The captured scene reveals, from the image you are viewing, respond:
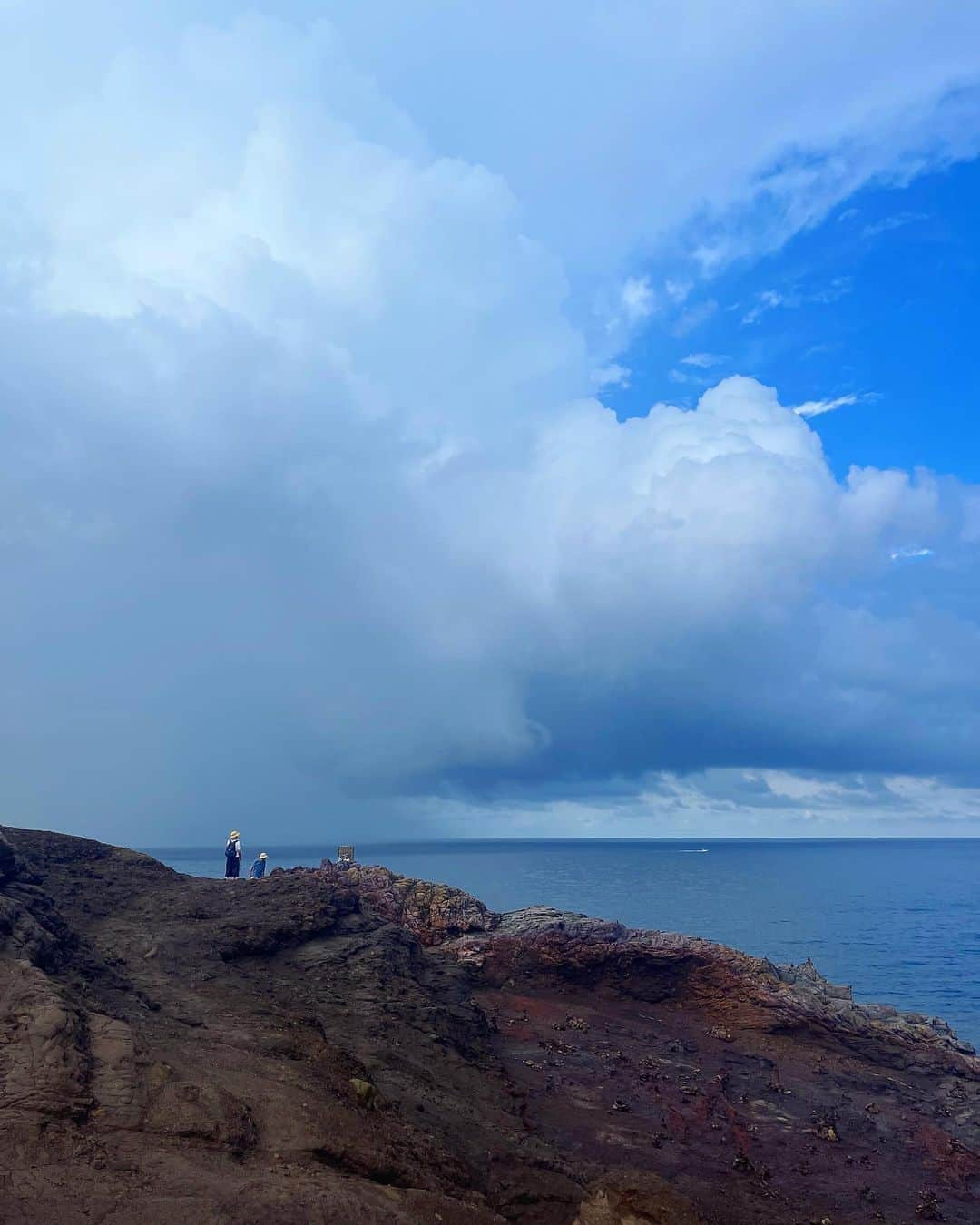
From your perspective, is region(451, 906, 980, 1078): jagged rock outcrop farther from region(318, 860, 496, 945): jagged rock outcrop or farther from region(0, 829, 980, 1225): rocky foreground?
region(318, 860, 496, 945): jagged rock outcrop

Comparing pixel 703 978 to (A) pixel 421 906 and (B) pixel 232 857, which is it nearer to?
(A) pixel 421 906

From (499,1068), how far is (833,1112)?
31.9ft

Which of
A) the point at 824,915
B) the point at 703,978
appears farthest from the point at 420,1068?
the point at 824,915

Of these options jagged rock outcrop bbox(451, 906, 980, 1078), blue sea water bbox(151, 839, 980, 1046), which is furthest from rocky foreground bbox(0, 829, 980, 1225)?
blue sea water bbox(151, 839, 980, 1046)

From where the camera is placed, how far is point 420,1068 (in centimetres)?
2138

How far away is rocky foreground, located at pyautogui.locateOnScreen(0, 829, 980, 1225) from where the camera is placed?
12.0 m

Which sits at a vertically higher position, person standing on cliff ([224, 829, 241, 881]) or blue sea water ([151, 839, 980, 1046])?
person standing on cliff ([224, 829, 241, 881])

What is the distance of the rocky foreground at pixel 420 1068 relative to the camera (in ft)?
39.2

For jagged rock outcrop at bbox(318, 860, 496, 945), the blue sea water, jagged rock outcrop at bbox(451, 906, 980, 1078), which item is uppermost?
jagged rock outcrop at bbox(318, 860, 496, 945)

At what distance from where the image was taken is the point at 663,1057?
1092 inches

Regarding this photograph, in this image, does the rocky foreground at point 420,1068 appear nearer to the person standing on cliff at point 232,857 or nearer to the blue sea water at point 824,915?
the person standing on cliff at point 232,857

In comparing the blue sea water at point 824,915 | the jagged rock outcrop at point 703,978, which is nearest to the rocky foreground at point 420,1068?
the jagged rock outcrop at point 703,978

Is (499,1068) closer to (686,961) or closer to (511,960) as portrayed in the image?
(511,960)

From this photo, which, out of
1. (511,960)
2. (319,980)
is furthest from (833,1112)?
(319,980)
